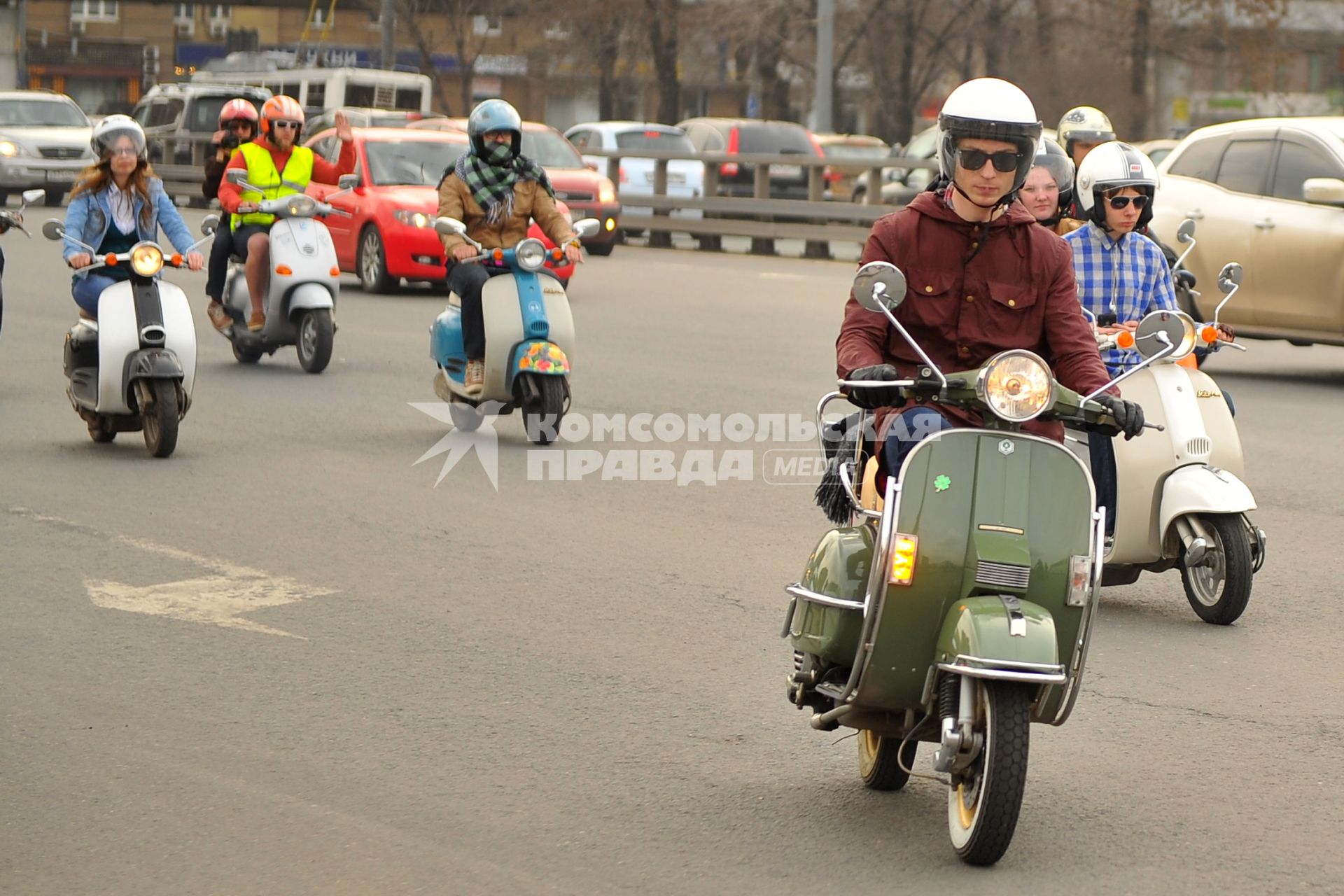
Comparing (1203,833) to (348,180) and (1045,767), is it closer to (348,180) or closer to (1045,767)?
(1045,767)

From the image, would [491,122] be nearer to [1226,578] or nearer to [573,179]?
[1226,578]

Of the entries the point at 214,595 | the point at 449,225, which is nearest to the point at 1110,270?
the point at 214,595

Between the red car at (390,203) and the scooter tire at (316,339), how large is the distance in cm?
509

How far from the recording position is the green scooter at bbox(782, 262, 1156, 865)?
14.8 feet

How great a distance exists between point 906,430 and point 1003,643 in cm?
66

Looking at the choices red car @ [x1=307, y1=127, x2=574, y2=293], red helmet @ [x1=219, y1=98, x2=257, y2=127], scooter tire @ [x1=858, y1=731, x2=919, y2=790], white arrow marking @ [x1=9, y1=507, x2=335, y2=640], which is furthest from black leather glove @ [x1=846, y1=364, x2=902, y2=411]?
red car @ [x1=307, y1=127, x2=574, y2=293]

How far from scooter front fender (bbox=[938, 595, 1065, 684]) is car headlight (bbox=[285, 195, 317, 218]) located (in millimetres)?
9620

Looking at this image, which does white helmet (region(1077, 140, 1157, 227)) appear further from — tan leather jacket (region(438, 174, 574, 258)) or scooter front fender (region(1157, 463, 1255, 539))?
tan leather jacket (region(438, 174, 574, 258))

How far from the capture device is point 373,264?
20047mm

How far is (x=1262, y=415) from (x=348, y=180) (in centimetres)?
618

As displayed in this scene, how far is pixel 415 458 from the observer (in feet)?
34.9

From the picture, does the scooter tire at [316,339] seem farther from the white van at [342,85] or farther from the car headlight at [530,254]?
the white van at [342,85]

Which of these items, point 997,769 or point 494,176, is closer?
point 997,769

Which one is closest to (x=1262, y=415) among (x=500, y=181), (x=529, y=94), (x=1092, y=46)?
(x=500, y=181)
